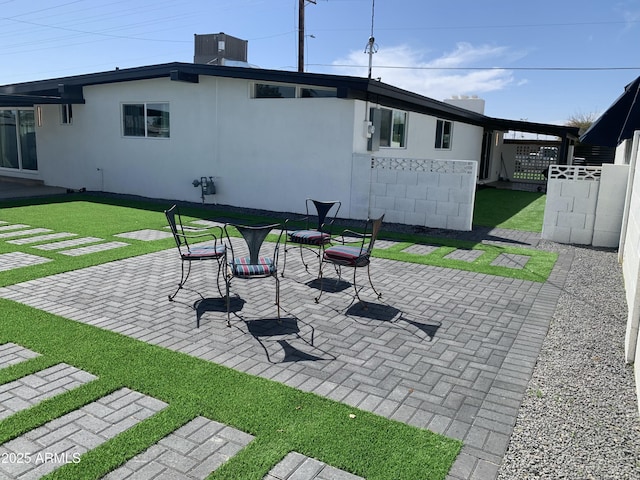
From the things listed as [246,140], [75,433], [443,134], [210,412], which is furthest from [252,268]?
[443,134]

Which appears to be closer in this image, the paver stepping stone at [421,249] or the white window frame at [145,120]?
the paver stepping stone at [421,249]

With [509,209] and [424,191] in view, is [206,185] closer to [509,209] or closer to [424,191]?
[424,191]

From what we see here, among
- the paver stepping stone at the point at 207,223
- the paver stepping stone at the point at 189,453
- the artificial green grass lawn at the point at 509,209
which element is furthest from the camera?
the artificial green grass lawn at the point at 509,209

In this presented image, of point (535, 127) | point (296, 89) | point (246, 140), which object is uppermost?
point (296, 89)

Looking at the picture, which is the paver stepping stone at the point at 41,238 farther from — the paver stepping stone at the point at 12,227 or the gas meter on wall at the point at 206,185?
the gas meter on wall at the point at 206,185

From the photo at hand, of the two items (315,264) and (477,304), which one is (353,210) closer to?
(315,264)

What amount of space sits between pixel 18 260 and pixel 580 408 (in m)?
7.32

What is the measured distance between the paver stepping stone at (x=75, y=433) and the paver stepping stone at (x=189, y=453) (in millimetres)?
312

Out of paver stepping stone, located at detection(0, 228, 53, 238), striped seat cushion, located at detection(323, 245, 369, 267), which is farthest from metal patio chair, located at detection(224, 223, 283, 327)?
paver stepping stone, located at detection(0, 228, 53, 238)

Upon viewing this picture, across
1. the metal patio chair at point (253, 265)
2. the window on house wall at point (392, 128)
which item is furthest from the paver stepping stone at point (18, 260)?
the window on house wall at point (392, 128)

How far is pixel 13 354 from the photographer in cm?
415

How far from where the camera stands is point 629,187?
8.51m

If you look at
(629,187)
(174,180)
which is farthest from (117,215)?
(629,187)

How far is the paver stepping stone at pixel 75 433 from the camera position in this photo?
9.14ft
